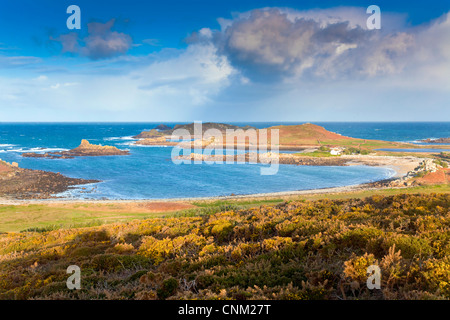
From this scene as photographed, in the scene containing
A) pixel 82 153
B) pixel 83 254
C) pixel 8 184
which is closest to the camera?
pixel 83 254

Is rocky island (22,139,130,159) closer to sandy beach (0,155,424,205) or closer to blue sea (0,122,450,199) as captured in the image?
blue sea (0,122,450,199)

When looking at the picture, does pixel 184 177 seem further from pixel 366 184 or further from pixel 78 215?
pixel 366 184

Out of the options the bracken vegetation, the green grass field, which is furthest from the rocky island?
the bracken vegetation

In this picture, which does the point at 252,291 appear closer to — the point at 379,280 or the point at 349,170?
the point at 379,280

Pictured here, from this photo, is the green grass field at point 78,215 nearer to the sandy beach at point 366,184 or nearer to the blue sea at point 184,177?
the sandy beach at point 366,184

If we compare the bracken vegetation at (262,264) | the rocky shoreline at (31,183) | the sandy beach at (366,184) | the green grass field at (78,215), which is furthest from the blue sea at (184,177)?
the bracken vegetation at (262,264)

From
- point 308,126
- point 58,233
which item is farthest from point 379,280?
point 308,126
